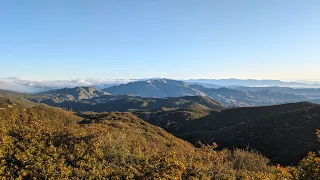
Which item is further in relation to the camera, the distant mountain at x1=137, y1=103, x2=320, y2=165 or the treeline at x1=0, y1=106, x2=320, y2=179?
the distant mountain at x1=137, y1=103, x2=320, y2=165

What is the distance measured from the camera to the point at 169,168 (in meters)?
14.6

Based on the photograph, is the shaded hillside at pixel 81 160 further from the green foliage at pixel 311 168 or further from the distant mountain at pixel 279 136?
the distant mountain at pixel 279 136

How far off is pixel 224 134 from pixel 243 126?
10316mm

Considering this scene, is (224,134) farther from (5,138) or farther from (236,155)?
(5,138)

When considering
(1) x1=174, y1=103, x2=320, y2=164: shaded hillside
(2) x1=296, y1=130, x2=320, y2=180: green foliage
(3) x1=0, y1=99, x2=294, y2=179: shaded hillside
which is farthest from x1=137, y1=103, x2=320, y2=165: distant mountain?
(2) x1=296, y1=130, x2=320, y2=180: green foliage

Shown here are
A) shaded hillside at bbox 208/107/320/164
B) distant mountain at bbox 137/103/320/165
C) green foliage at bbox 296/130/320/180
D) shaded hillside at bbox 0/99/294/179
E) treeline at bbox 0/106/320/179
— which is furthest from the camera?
distant mountain at bbox 137/103/320/165

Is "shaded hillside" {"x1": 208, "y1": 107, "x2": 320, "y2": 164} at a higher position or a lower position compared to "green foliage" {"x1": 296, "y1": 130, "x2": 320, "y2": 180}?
lower

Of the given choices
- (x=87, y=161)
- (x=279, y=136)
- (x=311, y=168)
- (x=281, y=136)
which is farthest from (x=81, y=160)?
(x=279, y=136)

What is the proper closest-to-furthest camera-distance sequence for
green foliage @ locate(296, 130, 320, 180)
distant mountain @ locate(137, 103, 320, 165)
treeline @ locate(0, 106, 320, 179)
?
green foliage @ locate(296, 130, 320, 180) → treeline @ locate(0, 106, 320, 179) → distant mountain @ locate(137, 103, 320, 165)

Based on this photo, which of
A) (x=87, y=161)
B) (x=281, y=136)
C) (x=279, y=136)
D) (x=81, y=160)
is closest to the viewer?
(x=81, y=160)

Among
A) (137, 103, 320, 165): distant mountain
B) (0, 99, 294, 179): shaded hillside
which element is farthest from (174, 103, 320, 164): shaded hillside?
(0, 99, 294, 179): shaded hillside

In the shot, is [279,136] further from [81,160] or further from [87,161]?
[81,160]

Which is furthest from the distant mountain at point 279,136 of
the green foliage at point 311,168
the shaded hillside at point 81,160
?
the green foliage at point 311,168

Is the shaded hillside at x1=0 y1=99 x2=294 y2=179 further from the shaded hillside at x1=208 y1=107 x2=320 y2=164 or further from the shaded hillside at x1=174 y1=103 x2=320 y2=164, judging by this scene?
the shaded hillside at x1=174 y1=103 x2=320 y2=164
